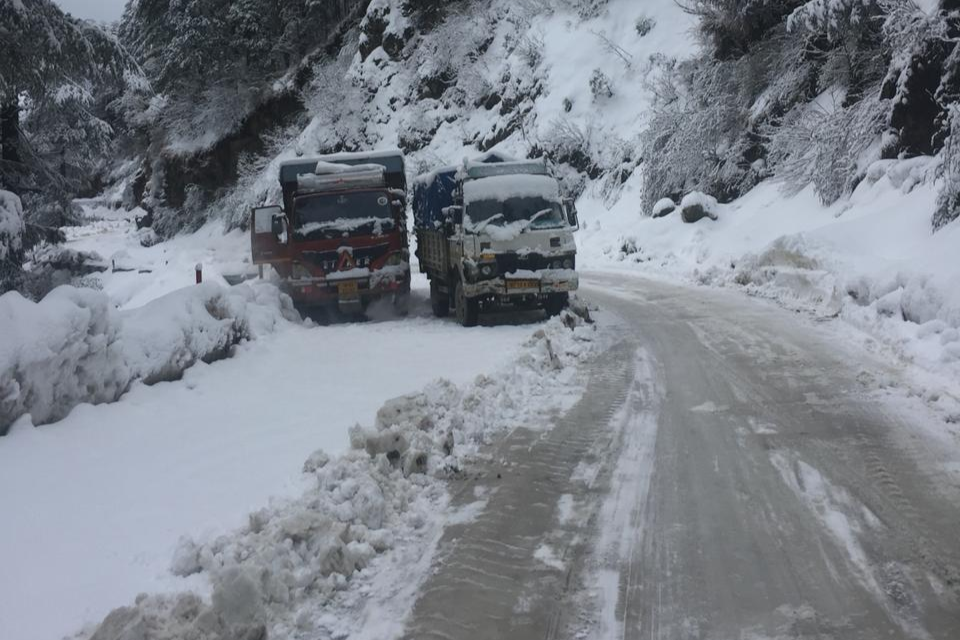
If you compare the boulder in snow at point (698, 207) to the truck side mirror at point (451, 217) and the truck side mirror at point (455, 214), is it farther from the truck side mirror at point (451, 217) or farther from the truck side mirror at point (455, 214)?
the truck side mirror at point (455, 214)

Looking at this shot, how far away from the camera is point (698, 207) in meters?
23.2

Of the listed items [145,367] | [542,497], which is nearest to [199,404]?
[145,367]

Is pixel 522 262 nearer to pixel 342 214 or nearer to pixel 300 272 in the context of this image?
pixel 342 214

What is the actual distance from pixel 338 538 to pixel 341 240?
1065 centimetres

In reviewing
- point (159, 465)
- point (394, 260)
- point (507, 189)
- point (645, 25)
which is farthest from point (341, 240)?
point (645, 25)

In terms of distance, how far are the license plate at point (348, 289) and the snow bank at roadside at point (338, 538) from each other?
23.4 feet

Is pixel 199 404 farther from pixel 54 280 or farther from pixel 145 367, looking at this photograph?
pixel 54 280

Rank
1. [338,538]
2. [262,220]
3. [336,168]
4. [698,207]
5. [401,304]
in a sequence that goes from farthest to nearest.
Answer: [698,207], [262,220], [401,304], [336,168], [338,538]

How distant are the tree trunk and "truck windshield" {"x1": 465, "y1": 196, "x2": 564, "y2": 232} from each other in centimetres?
774

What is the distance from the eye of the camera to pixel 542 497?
5.53m

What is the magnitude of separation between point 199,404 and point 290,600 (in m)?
4.34

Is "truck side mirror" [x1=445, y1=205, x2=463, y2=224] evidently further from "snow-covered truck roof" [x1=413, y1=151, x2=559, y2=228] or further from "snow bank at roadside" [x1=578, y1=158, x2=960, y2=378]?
"snow bank at roadside" [x1=578, y1=158, x2=960, y2=378]

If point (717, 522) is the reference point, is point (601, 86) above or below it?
above

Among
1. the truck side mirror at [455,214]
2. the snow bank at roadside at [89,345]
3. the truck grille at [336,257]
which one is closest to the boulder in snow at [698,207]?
the truck side mirror at [455,214]
